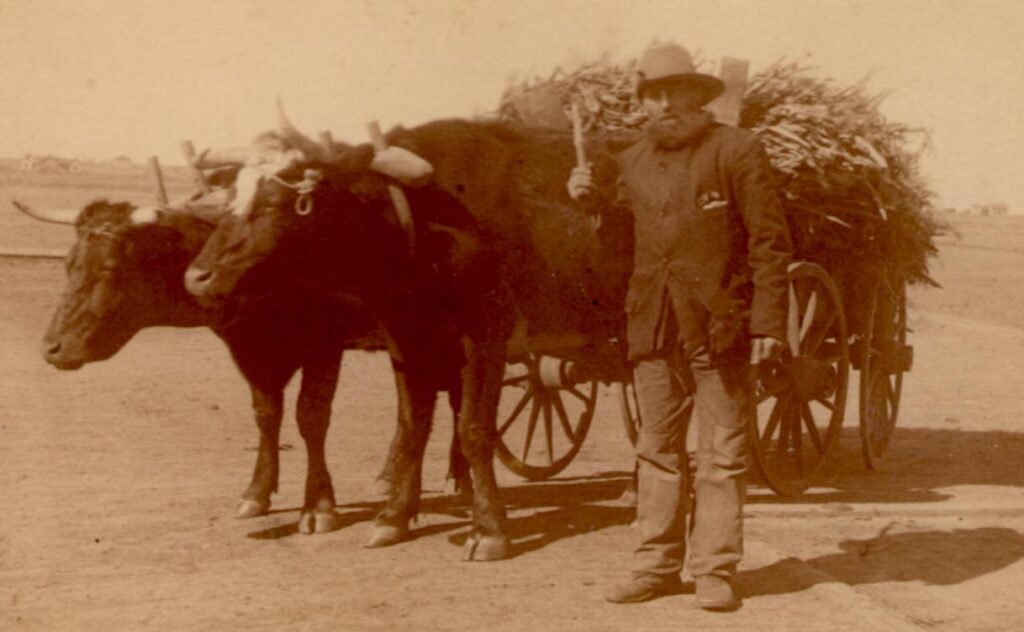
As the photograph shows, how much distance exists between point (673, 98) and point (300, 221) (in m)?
2.04

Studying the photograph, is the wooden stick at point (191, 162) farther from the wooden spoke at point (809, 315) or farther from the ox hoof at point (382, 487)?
the wooden spoke at point (809, 315)

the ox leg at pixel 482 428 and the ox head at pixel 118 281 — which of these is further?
the ox head at pixel 118 281

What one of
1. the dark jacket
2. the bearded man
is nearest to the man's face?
the bearded man

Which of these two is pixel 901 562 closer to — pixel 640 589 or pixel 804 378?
pixel 640 589

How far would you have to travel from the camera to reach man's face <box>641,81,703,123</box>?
20.6 feet

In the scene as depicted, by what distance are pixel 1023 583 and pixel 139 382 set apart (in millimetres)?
9141

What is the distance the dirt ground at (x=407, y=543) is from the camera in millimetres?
6129

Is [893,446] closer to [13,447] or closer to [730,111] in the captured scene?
[730,111]

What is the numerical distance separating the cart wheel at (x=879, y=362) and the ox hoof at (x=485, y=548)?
3.72 meters

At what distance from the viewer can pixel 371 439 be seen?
442 inches

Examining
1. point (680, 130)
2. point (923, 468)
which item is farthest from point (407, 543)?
Result: point (923, 468)

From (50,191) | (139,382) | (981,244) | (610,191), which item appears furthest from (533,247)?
(50,191)

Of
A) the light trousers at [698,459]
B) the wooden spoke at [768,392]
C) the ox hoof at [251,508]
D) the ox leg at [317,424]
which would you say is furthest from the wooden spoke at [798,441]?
the ox hoof at [251,508]

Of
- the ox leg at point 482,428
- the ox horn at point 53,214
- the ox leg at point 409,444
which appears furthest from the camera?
the ox horn at point 53,214
